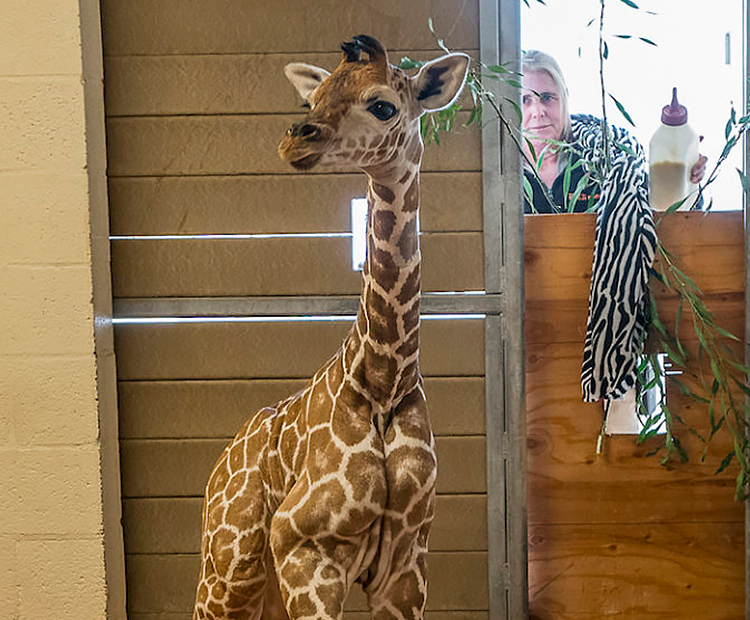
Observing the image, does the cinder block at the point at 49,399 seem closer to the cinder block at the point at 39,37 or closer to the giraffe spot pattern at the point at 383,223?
the cinder block at the point at 39,37

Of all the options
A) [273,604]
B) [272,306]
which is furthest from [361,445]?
[272,306]

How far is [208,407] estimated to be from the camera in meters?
2.09

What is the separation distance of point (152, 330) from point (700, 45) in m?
1.58

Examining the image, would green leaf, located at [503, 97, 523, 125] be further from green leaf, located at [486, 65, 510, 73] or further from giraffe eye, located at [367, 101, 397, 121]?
giraffe eye, located at [367, 101, 397, 121]

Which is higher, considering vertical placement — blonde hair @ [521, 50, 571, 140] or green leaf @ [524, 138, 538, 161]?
blonde hair @ [521, 50, 571, 140]

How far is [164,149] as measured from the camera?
6.73 ft

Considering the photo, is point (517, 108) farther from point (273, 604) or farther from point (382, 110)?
point (273, 604)

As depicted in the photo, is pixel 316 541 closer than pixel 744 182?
Yes

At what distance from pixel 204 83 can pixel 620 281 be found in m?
1.11

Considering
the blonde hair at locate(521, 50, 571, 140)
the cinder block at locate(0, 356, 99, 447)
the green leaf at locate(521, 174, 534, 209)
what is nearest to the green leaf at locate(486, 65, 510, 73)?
the blonde hair at locate(521, 50, 571, 140)

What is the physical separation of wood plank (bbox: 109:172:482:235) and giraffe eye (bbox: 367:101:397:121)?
0.87m

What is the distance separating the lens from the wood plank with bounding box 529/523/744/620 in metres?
2.07

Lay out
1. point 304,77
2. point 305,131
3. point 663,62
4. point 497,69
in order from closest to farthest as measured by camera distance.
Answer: point 305,131
point 304,77
point 497,69
point 663,62

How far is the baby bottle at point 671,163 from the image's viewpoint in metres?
1.99
